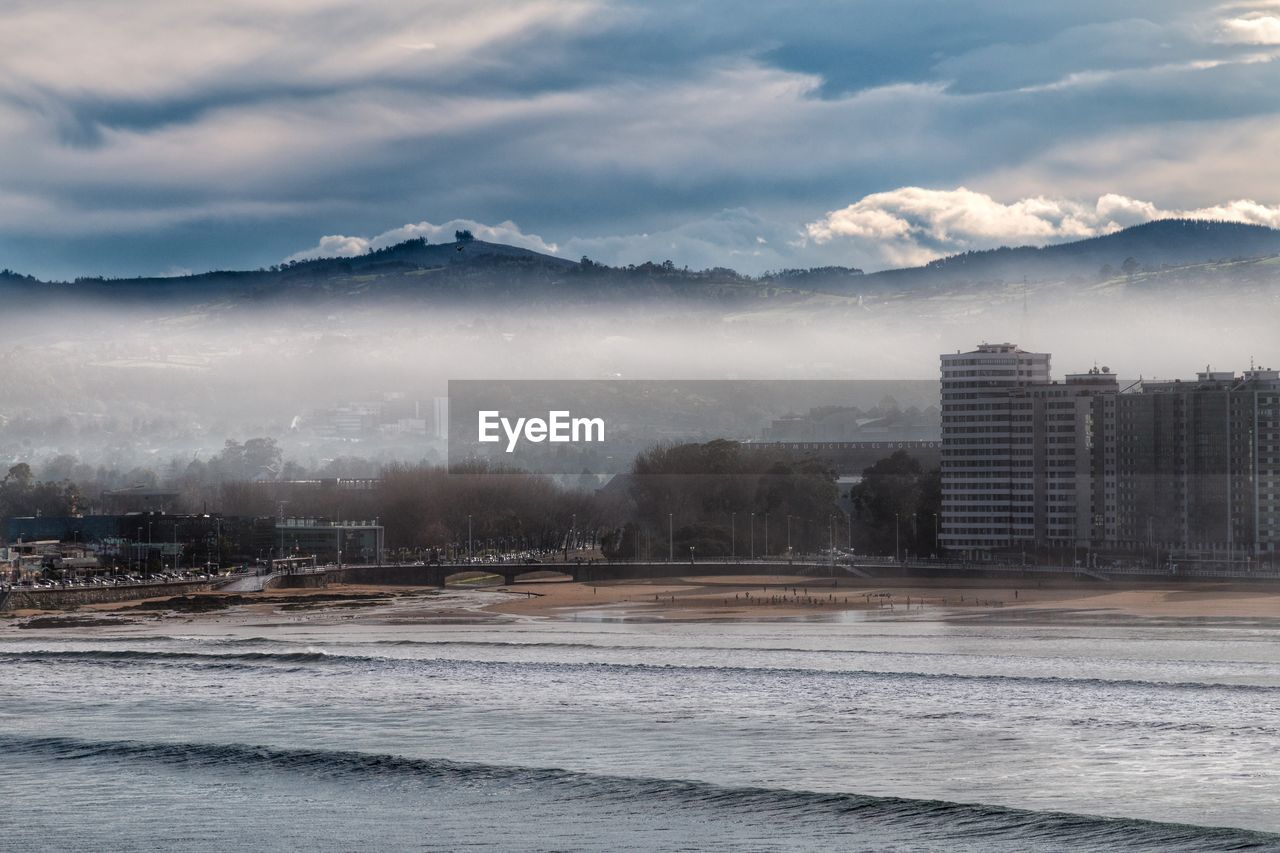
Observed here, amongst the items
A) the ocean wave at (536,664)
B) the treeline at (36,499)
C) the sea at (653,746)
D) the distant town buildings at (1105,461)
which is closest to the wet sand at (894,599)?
the sea at (653,746)

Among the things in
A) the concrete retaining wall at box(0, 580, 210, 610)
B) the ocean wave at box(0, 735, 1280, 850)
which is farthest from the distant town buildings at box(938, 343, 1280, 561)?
the ocean wave at box(0, 735, 1280, 850)

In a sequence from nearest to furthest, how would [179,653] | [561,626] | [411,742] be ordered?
[411,742]
[179,653]
[561,626]

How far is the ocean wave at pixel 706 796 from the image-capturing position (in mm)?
18625

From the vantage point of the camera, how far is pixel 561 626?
49438mm

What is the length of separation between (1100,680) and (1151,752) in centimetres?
814

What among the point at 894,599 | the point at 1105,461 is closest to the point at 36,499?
the point at 1105,461

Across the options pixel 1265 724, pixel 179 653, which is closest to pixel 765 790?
pixel 1265 724

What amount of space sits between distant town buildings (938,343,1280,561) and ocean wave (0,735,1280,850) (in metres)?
59.1

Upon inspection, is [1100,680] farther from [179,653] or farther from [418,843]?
[179,653]

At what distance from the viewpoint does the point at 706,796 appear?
2105cm

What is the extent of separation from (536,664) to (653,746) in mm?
Answer: 12155

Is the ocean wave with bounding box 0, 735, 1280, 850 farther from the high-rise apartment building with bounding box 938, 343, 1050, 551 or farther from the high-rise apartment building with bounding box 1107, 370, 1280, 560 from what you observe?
the high-rise apartment building with bounding box 938, 343, 1050, 551

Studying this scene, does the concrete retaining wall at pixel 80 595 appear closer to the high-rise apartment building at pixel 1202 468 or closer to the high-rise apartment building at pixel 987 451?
the high-rise apartment building at pixel 987 451

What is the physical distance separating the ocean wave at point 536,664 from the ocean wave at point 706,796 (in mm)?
11526
